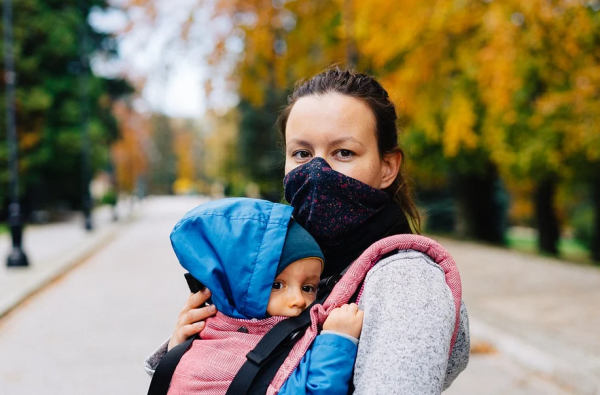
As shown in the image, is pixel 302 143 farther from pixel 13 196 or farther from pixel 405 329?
pixel 13 196

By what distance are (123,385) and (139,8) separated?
1085 cm

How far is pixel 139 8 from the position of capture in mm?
14312

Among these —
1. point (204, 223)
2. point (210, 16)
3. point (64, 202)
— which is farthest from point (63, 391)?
point (64, 202)

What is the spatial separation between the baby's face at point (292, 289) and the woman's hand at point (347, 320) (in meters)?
0.14

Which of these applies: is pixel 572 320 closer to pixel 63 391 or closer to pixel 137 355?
pixel 137 355

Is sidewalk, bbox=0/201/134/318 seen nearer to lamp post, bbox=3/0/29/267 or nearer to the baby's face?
lamp post, bbox=3/0/29/267

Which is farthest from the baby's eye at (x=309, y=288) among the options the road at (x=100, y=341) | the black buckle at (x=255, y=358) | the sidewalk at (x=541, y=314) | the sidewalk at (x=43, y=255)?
the sidewalk at (x=43, y=255)

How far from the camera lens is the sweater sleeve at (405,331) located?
4.08 feet

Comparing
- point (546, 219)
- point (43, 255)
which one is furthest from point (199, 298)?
point (546, 219)

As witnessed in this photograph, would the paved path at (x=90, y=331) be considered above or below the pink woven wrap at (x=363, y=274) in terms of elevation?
below

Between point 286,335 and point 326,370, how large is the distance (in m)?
0.14

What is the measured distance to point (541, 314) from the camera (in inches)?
329

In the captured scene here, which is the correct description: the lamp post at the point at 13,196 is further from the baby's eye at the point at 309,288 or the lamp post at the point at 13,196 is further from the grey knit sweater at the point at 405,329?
the grey knit sweater at the point at 405,329

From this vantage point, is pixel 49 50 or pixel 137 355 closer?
pixel 137 355
